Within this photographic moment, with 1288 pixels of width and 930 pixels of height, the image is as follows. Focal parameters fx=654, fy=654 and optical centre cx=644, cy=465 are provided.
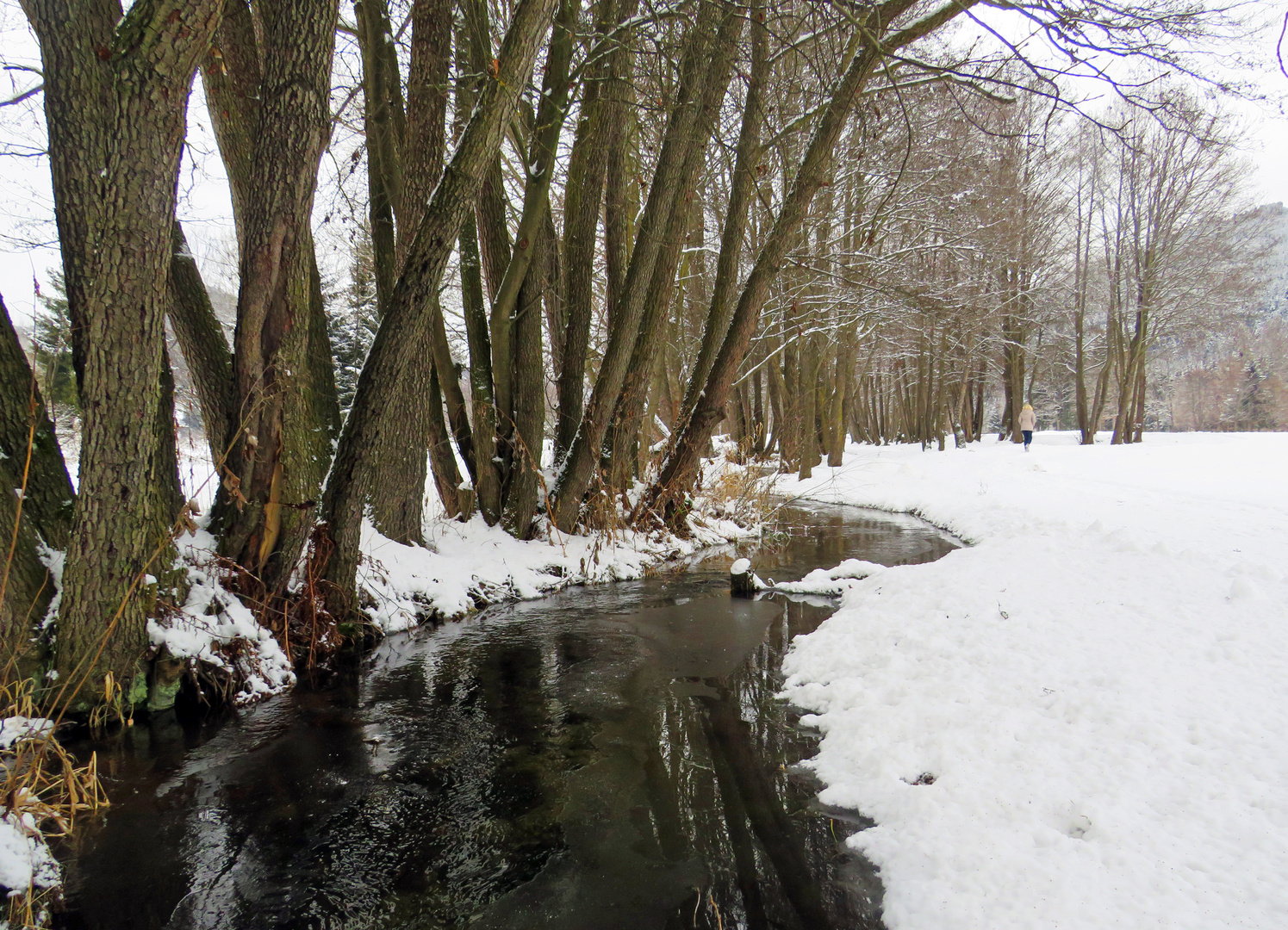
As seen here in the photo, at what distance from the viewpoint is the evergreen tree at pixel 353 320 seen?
830 centimetres

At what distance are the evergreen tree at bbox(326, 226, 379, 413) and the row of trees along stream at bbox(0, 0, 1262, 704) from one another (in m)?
0.68

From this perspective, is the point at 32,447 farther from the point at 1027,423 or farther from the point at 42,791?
the point at 1027,423

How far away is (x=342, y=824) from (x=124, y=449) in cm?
213

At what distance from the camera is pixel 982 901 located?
2.10m

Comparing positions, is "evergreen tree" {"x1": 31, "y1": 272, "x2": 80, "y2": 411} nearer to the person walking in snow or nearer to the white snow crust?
the white snow crust

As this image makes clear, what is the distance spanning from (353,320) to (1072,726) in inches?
551

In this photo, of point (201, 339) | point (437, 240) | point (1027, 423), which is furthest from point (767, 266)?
point (1027, 423)

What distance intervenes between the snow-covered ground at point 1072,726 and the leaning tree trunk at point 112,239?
12.3 ft

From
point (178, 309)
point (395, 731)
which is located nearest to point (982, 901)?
point (395, 731)

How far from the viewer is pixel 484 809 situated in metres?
2.85

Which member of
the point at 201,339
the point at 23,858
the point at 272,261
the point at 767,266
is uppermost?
the point at 767,266

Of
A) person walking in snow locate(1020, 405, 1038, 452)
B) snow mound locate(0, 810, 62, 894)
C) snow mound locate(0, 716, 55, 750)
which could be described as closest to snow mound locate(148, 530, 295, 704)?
snow mound locate(0, 716, 55, 750)

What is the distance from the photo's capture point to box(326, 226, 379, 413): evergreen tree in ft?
27.2

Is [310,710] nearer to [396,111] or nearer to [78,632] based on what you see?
[78,632]
